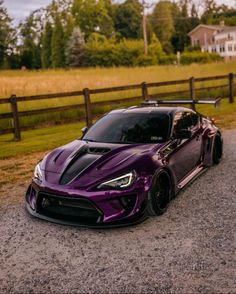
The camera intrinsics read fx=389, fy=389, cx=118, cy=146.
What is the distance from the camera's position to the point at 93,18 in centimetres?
8488

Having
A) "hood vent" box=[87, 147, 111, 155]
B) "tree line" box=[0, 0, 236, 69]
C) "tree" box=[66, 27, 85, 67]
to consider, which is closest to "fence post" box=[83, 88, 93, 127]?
"hood vent" box=[87, 147, 111, 155]

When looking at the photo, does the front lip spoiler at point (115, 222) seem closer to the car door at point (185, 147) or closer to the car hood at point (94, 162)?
the car hood at point (94, 162)

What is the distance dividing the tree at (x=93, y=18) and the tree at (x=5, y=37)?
47.8 ft

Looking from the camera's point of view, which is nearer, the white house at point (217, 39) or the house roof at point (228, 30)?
the white house at point (217, 39)

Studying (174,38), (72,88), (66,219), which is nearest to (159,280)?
(66,219)

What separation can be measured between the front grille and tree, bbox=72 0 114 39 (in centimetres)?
8423

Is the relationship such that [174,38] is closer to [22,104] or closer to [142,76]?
[142,76]

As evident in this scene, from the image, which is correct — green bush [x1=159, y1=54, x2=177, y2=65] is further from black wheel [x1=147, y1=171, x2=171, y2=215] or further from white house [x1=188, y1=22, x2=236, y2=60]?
Result: black wheel [x1=147, y1=171, x2=171, y2=215]

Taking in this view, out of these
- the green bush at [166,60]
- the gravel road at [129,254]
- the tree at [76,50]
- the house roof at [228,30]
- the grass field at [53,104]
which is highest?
the house roof at [228,30]

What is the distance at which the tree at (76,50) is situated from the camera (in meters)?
64.0

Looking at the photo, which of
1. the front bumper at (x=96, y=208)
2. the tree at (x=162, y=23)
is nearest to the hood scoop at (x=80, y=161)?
the front bumper at (x=96, y=208)

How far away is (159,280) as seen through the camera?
3.65 metres

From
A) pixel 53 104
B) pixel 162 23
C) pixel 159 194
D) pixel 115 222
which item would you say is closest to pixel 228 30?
pixel 162 23

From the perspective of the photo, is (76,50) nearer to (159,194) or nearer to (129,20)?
(129,20)
